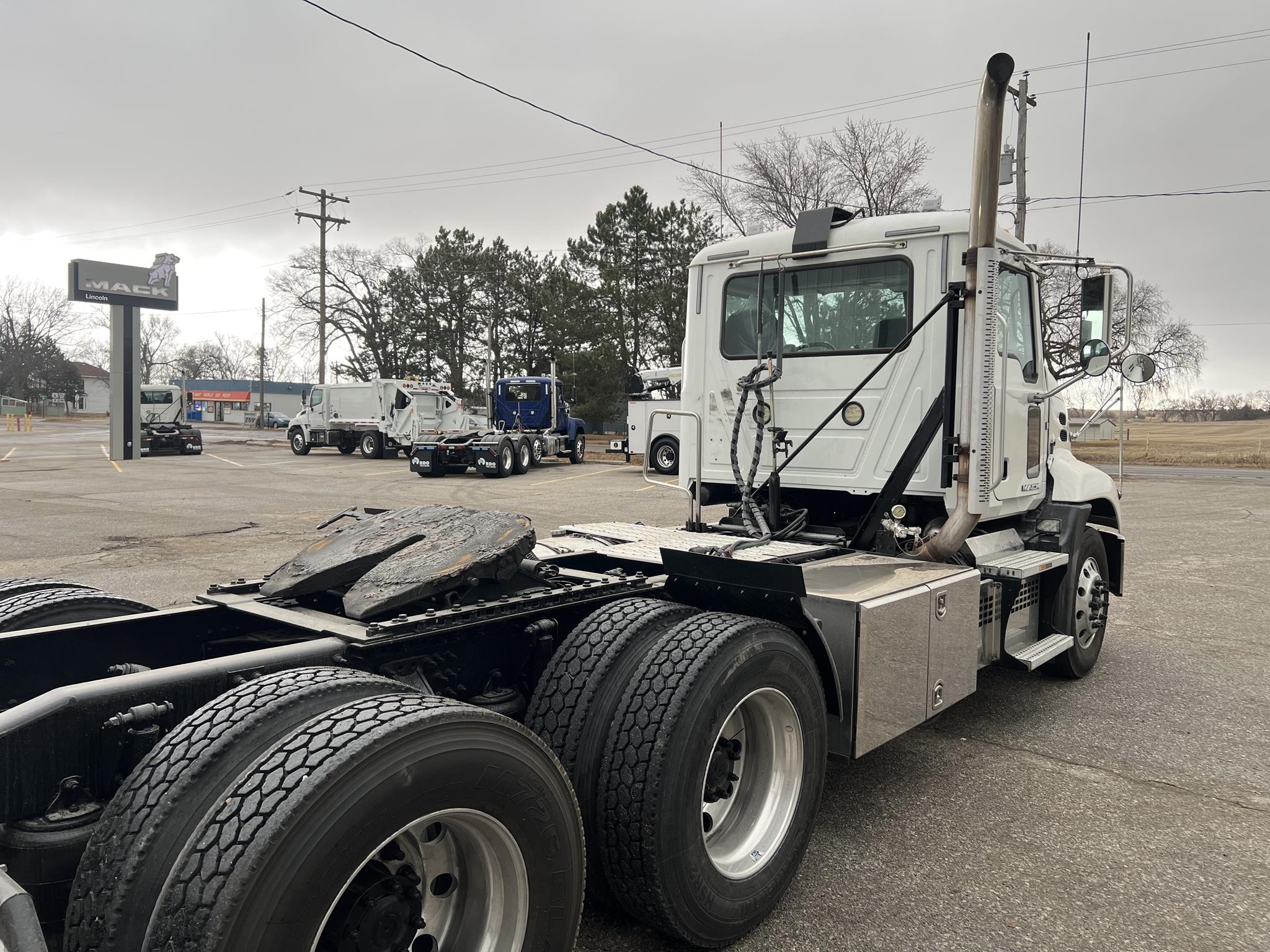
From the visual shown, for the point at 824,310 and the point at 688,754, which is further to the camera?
the point at 824,310

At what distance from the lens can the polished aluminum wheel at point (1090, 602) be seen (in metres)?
5.41

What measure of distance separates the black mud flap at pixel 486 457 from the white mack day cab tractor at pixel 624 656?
1882 centimetres

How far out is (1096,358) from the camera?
4.88 metres

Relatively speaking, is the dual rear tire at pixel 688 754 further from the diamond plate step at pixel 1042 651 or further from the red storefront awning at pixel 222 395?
the red storefront awning at pixel 222 395

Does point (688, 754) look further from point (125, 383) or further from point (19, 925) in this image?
point (125, 383)

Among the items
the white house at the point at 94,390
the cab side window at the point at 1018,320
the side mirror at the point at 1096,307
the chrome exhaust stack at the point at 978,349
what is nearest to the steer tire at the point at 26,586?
the chrome exhaust stack at the point at 978,349

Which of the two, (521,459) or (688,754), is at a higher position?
(688,754)

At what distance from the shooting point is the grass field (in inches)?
1212

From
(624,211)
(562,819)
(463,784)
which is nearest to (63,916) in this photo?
(463,784)

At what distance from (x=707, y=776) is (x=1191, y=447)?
40185mm

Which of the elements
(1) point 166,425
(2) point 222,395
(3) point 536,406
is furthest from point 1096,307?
(2) point 222,395

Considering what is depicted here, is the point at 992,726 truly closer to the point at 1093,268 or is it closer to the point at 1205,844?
the point at 1205,844

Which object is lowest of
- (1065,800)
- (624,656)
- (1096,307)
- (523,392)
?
(1065,800)

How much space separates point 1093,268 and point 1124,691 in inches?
100
